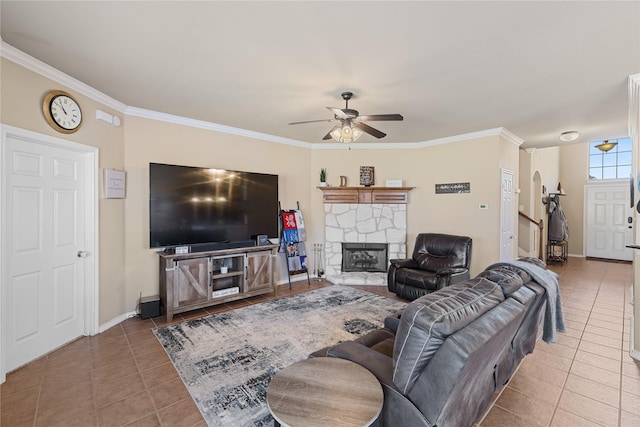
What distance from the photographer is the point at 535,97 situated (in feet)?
10.8

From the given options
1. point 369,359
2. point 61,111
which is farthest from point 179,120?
point 369,359

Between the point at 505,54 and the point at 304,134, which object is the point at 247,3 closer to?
the point at 505,54

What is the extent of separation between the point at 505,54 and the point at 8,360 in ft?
15.7

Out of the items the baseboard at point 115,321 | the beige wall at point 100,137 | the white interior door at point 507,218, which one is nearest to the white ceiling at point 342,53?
the beige wall at point 100,137

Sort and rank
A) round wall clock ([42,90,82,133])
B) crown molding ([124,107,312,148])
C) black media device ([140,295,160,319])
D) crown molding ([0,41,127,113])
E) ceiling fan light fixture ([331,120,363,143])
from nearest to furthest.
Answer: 1. crown molding ([0,41,127,113])
2. round wall clock ([42,90,82,133])
3. ceiling fan light fixture ([331,120,363,143])
4. black media device ([140,295,160,319])
5. crown molding ([124,107,312,148])

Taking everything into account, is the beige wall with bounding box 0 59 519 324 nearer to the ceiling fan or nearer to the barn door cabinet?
the barn door cabinet

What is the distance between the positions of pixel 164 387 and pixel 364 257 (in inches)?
159

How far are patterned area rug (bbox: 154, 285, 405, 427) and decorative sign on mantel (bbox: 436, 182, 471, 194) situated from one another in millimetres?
2293

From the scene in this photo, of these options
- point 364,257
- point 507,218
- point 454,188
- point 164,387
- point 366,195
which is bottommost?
point 164,387

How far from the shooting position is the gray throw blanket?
6.74 ft

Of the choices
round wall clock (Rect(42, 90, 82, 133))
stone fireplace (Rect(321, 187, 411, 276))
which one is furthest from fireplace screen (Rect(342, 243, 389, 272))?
round wall clock (Rect(42, 90, 82, 133))

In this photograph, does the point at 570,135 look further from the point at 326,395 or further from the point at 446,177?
the point at 326,395

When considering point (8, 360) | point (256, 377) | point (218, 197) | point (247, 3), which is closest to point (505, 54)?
point (247, 3)

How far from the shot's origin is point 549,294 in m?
2.05
